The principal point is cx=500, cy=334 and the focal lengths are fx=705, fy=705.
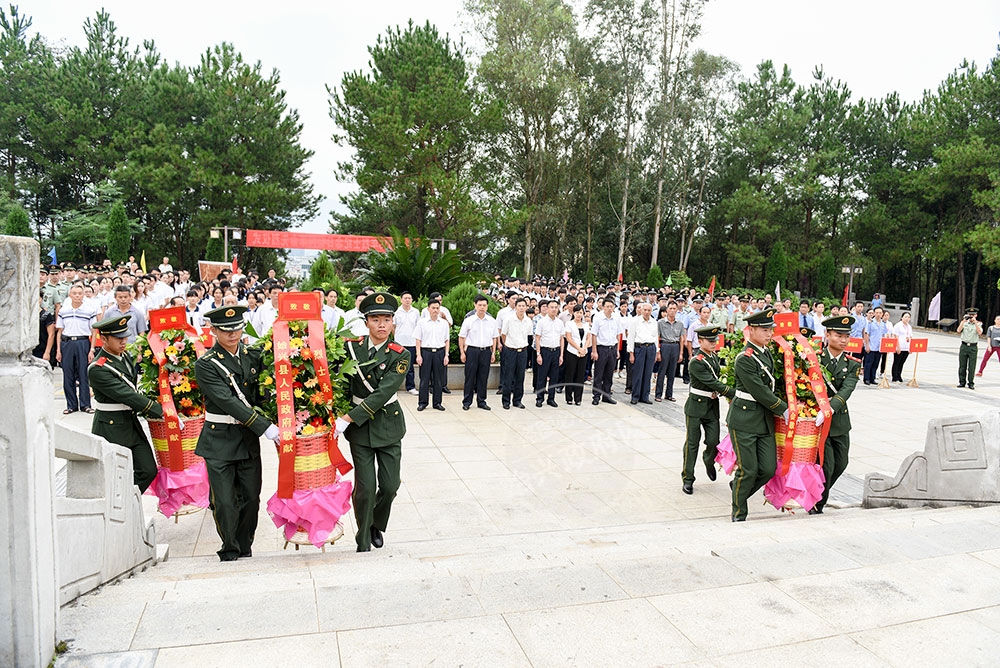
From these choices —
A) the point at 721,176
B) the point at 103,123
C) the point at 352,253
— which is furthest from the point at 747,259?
the point at 103,123

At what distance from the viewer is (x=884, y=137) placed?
33219mm

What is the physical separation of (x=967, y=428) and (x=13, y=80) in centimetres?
3690

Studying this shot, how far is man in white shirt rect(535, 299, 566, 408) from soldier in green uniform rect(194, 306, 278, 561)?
5.91 meters

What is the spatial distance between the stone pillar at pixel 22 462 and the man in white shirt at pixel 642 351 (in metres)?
8.85

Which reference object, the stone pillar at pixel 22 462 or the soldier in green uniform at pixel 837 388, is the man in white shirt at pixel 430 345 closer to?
the soldier in green uniform at pixel 837 388

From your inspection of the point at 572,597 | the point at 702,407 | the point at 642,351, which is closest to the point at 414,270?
the point at 642,351

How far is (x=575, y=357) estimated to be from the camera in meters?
10.6

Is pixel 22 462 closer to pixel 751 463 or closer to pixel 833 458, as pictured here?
pixel 751 463

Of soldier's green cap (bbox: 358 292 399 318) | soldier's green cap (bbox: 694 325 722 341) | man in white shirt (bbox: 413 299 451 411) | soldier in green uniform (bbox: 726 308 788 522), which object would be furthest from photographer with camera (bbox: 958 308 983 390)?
soldier's green cap (bbox: 358 292 399 318)

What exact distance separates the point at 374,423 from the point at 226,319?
117 centimetres

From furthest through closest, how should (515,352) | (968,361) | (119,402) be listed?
(968,361)
(515,352)
(119,402)

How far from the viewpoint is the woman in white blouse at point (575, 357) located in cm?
1027

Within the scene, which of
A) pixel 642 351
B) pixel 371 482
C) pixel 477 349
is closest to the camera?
pixel 371 482

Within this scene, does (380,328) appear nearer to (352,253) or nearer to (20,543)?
(20,543)
